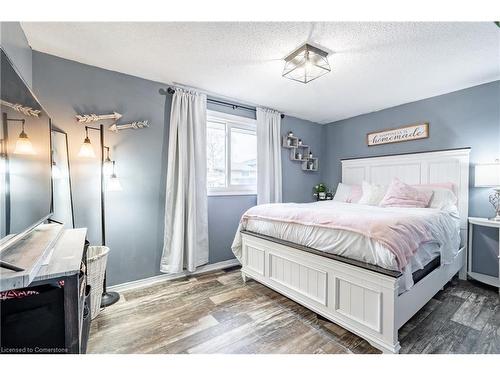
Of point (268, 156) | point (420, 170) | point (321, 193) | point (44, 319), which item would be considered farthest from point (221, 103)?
point (420, 170)

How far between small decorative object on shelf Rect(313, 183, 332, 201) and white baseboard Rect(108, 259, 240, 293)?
1.97 meters

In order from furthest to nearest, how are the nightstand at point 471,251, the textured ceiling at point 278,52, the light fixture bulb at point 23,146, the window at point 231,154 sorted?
the window at point 231,154
the nightstand at point 471,251
the textured ceiling at point 278,52
the light fixture bulb at point 23,146

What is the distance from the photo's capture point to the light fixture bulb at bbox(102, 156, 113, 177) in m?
2.28

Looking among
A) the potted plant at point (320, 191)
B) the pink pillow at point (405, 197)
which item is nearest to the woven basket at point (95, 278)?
the pink pillow at point (405, 197)

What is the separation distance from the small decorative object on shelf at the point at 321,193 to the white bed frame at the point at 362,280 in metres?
1.27

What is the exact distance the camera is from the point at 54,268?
3.45ft

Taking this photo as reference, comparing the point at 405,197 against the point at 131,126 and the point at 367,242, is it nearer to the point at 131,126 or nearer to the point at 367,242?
the point at 367,242

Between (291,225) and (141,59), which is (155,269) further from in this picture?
(141,59)

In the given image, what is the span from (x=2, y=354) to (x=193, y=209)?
1902 mm

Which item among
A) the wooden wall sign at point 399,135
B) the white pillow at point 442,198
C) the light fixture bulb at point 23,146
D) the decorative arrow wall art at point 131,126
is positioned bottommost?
the white pillow at point 442,198

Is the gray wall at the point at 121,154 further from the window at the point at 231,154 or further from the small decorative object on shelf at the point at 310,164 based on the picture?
the small decorative object on shelf at the point at 310,164

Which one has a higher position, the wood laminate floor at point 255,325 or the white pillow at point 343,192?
the white pillow at point 343,192

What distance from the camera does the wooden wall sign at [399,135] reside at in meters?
3.21
